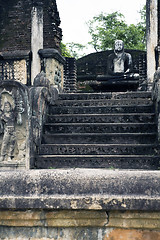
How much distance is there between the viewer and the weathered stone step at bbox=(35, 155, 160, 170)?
5.23 m

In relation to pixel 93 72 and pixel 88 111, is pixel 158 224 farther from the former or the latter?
pixel 93 72

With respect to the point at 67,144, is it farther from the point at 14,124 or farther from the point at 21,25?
the point at 21,25

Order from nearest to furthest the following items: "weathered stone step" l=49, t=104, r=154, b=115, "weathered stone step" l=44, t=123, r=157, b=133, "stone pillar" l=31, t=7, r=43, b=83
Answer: "weathered stone step" l=44, t=123, r=157, b=133
"weathered stone step" l=49, t=104, r=154, b=115
"stone pillar" l=31, t=7, r=43, b=83

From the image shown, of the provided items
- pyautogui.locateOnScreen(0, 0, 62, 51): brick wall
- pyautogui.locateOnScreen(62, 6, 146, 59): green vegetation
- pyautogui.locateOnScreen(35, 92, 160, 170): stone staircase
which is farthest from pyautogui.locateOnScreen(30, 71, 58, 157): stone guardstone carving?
pyautogui.locateOnScreen(62, 6, 146, 59): green vegetation

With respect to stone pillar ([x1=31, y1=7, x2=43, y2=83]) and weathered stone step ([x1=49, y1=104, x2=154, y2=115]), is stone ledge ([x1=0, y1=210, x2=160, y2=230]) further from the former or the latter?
stone pillar ([x1=31, y1=7, x2=43, y2=83])

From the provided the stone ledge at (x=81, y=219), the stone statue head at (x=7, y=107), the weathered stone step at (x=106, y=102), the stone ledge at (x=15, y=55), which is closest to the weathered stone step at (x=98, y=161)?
the stone statue head at (x=7, y=107)

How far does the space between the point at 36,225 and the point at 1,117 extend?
10.8 ft

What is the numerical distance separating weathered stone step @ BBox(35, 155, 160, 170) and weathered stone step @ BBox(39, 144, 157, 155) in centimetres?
20

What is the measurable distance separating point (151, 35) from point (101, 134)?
5.93 meters

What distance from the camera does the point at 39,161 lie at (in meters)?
5.45

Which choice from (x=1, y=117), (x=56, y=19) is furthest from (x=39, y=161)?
(x=56, y=19)

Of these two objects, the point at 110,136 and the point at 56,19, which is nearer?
the point at 110,136

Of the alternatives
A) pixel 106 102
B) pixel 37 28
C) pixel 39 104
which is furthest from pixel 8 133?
pixel 37 28

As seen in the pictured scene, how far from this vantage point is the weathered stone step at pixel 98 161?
523cm
